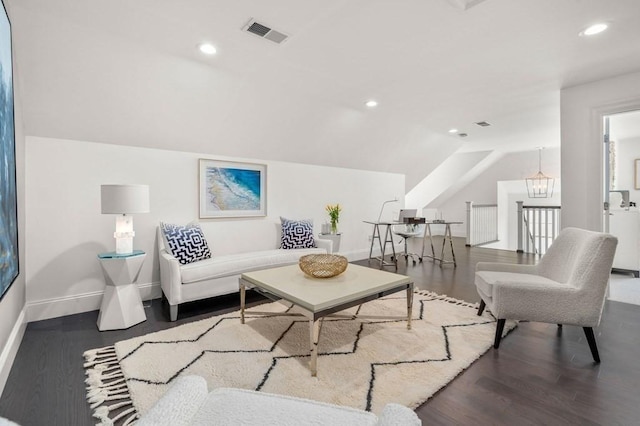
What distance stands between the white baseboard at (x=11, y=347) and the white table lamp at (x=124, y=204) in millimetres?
849

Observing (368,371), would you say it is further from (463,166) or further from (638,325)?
(463,166)

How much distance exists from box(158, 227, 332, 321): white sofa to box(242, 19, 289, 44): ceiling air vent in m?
2.13

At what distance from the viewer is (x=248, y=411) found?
93cm

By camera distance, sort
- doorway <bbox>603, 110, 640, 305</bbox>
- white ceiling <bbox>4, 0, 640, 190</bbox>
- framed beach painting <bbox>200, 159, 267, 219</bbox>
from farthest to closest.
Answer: framed beach painting <bbox>200, 159, 267, 219</bbox>
doorway <bbox>603, 110, 640, 305</bbox>
white ceiling <bbox>4, 0, 640, 190</bbox>

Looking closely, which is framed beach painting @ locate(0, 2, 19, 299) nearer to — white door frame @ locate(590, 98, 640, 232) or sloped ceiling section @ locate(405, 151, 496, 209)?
white door frame @ locate(590, 98, 640, 232)

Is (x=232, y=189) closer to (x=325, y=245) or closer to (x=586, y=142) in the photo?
(x=325, y=245)

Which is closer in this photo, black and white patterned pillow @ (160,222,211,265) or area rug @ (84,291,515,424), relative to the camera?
area rug @ (84,291,515,424)

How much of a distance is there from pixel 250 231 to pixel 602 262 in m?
3.68

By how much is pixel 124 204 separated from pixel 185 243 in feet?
2.47

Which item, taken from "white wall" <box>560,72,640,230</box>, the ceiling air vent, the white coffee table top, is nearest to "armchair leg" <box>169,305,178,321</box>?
the white coffee table top

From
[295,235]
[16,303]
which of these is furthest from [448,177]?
[16,303]

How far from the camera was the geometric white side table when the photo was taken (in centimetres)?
265

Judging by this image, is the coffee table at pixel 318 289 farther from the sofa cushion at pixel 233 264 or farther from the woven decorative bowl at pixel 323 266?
the sofa cushion at pixel 233 264

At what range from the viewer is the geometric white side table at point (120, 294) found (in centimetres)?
265
